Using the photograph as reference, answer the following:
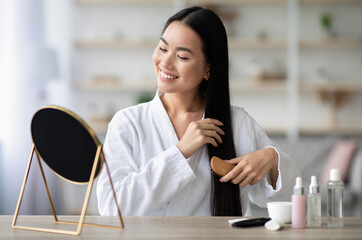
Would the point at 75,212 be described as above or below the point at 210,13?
below

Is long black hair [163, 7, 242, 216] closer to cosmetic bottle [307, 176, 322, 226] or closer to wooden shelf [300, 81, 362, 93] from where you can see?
cosmetic bottle [307, 176, 322, 226]

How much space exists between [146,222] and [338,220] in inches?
17.9

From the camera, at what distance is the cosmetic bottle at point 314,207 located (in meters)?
1.25

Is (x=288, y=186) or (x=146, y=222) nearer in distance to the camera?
(x=146, y=222)

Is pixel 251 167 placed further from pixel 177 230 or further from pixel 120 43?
pixel 120 43

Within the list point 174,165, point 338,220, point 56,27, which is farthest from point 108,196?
point 56,27

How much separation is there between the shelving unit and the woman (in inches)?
144

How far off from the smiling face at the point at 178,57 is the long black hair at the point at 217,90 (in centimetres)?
3

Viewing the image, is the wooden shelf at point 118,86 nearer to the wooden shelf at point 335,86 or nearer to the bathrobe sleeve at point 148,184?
the wooden shelf at point 335,86

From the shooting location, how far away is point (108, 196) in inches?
63.3

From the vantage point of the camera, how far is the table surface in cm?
112

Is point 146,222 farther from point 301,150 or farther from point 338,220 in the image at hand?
point 301,150

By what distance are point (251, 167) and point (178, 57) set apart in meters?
0.43

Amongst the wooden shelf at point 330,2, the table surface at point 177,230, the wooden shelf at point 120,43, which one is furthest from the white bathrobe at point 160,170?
the wooden shelf at point 330,2
